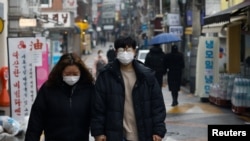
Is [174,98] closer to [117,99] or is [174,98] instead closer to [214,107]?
[214,107]

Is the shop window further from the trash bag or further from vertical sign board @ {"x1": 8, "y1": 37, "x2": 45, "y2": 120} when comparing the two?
the trash bag

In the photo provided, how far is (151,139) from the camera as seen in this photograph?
5801 millimetres

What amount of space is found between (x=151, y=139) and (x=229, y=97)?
1102 centimetres

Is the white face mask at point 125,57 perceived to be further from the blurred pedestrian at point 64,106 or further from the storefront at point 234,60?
the storefront at point 234,60

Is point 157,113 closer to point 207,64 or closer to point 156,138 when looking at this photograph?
point 156,138

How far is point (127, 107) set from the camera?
229 inches

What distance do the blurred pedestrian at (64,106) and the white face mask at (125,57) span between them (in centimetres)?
44

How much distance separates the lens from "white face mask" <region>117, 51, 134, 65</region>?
230 inches

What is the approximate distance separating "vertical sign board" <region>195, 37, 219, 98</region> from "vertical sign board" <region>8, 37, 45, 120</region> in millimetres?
7902

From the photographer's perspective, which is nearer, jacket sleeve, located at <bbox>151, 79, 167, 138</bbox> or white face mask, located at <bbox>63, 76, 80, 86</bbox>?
white face mask, located at <bbox>63, 76, 80, 86</bbox>

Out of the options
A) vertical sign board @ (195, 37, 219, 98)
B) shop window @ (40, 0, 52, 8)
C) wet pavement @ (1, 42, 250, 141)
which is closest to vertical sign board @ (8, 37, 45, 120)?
wet pavement @ (1, 42, 250, 141)

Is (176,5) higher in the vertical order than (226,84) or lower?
higher

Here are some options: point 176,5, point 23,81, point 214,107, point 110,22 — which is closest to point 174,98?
point 214,107

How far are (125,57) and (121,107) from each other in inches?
20.8
